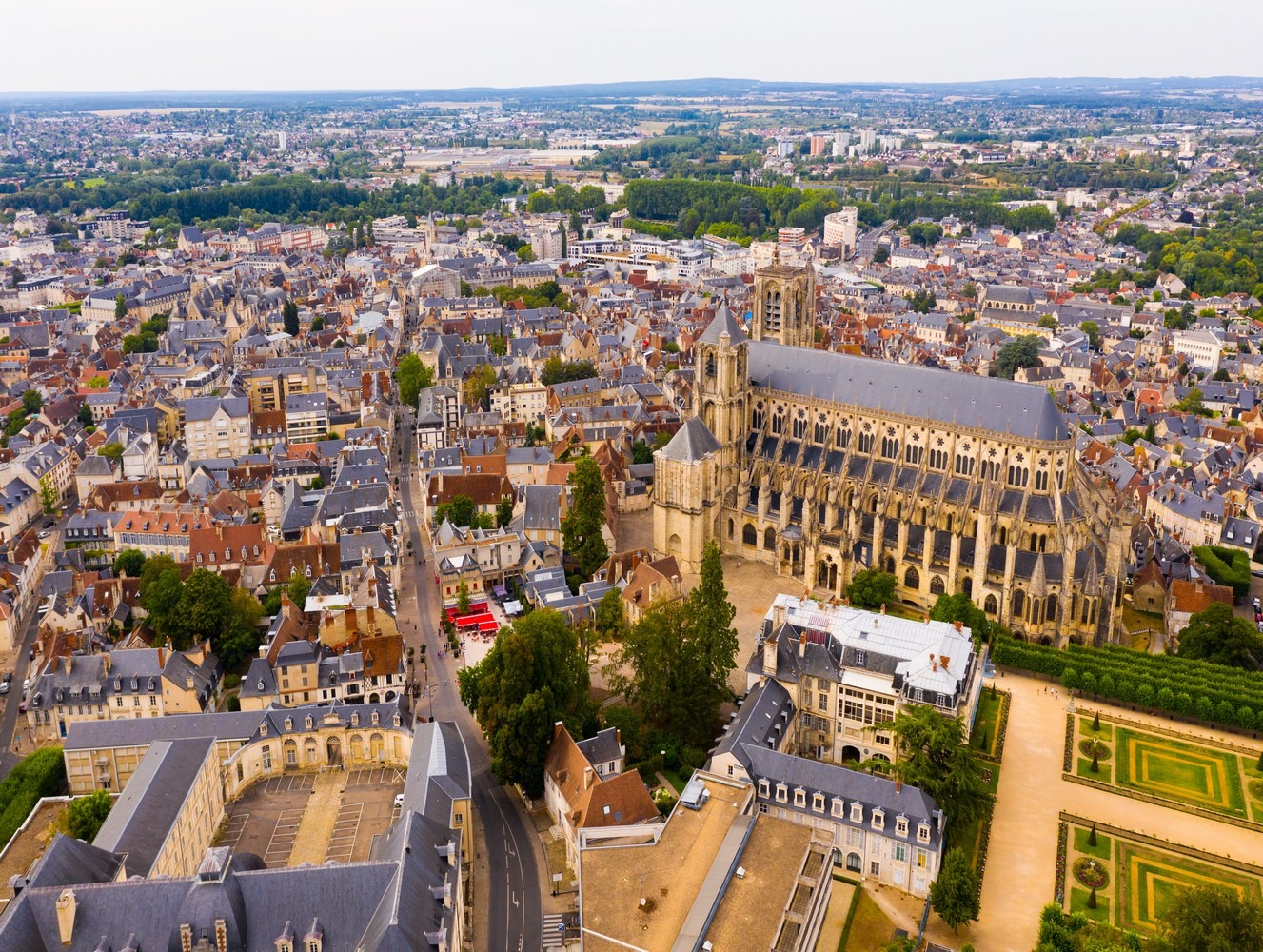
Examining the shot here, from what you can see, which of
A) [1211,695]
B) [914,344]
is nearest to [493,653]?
[1211,695]

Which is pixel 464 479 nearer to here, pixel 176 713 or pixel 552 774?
pixel 176 713

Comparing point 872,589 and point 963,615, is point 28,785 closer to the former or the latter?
point 872,589

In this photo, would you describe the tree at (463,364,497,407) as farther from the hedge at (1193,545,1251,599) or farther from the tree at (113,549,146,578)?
the hedge at (1193,545,1251,599)

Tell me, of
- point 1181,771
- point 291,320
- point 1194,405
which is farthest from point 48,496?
point 1194,405

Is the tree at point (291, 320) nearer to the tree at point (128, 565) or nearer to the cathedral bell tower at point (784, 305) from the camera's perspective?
the tree at point (128, 565)

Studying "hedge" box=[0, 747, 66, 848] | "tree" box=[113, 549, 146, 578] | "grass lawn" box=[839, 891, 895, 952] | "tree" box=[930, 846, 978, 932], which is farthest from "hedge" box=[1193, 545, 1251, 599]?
"tree" box=[113, 549, 146, 578]

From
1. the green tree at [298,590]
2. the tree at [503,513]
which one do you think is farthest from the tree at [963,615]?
the green tree at [298,590]
